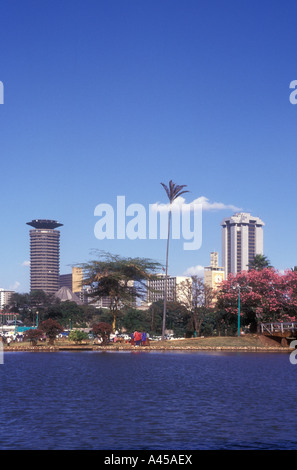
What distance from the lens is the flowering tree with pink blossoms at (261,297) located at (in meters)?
76.4

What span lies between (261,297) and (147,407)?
5287 cm

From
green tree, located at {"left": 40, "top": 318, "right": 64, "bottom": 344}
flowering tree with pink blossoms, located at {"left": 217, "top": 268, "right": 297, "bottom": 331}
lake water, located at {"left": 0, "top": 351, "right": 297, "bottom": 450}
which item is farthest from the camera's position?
flowering tree with pink blossoms, located at {"left": 217, "top": 268, "right": 297, "bottom": 331}

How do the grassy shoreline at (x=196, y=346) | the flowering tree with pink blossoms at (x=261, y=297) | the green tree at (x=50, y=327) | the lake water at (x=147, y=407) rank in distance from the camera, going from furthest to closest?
1. the flowering tree with pink blossoms at (x=261, y=297)
2. the grassy shoreline at (x=196, y=346)
3. the green tree at (x=50, y=327)
4. the lake water at (x=147, y=407)

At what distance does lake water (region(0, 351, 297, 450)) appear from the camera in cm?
1929

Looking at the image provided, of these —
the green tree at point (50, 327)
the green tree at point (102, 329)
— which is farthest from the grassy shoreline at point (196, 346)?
the green tree at point (50, 327)

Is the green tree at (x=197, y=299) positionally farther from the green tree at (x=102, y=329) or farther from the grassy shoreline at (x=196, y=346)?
the green tree at (x=102, y=329)

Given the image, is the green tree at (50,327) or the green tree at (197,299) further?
the green tree at (197,299)

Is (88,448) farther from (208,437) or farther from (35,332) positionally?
(35,332)

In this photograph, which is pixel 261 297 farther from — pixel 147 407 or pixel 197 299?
pixel 147 407

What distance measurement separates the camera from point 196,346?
66375 millimetres

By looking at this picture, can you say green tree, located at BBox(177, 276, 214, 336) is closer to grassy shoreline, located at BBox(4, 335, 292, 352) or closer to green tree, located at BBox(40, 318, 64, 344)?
grassy shoreline, located at BBox(4, 335, 292, 352)

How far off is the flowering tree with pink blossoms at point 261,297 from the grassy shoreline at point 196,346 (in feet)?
18.5

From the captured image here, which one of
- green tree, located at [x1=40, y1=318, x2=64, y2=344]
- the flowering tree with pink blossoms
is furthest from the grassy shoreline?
the flowering tree with pink blossoms

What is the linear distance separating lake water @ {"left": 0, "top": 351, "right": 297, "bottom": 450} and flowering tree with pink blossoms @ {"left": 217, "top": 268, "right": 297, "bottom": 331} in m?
31.3
